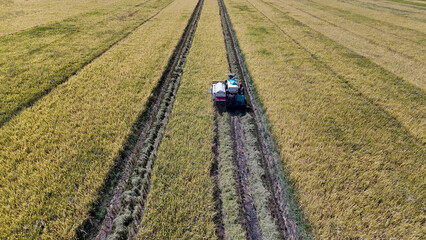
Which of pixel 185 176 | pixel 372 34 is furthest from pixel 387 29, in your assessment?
pixel 185 176

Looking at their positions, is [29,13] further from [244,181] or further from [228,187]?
[244,181]

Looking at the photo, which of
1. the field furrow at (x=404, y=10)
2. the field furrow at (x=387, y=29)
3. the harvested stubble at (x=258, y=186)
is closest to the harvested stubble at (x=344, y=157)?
the harvested stubble at (x=258, y=186)

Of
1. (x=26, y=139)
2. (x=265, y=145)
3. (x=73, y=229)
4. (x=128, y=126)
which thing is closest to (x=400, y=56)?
(x=265, y=145)

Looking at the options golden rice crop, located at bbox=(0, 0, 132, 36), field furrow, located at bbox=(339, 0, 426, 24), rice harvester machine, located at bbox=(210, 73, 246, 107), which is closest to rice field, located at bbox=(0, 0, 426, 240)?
rice harvester machine, located at bbox=(210, 73, 246, 107)

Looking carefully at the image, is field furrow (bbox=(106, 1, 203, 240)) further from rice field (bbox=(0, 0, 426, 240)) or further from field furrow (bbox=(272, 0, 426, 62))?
field furrow (bbox=(272, 0, 426, 62))

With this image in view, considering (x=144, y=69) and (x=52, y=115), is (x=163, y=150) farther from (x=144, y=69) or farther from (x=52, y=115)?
(x=144, y=69)
